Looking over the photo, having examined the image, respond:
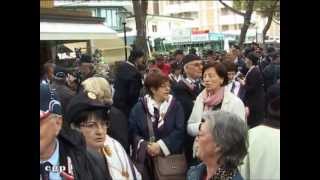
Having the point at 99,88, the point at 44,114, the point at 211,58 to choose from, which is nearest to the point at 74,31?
Answer: the point at 99,88

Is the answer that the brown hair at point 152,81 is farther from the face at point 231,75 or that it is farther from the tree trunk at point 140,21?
the face at point 231,75

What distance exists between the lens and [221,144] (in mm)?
2082

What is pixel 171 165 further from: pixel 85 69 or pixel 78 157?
pixel 85 69

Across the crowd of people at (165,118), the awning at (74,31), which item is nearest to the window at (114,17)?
the awning at (74,31)

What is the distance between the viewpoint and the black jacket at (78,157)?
209 centimetres

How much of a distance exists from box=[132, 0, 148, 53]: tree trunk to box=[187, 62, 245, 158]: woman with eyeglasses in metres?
0.32

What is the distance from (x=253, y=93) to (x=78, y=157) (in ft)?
2.76

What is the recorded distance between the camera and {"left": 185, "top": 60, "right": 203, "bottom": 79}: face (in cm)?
219

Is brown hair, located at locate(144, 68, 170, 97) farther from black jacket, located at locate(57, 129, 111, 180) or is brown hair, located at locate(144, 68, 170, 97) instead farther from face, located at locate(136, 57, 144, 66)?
black jacket, located at locate(57, 129, 111, 180)

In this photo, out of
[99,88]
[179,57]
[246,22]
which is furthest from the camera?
[246,22]

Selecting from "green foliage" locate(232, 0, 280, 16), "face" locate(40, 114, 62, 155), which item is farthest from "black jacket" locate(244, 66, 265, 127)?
"face" locate(40, 114, 62, 155)

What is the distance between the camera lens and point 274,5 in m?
2.59
